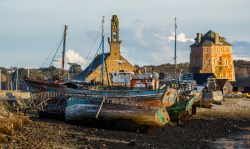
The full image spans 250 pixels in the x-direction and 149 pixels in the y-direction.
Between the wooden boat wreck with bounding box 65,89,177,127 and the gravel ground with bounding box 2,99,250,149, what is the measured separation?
0.84 metres

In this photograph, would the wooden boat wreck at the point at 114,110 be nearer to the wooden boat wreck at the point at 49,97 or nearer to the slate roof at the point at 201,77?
the wooden boat wreck at the point at 49,97

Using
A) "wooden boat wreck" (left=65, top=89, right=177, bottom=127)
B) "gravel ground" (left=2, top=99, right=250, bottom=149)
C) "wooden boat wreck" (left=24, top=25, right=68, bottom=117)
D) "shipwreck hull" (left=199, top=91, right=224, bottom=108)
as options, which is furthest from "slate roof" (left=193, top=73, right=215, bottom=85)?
"wooden boat wreck" (left=65, top=89, right=177, bottom=127)

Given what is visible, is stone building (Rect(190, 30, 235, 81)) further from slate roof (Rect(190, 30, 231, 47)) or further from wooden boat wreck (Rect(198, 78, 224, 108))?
wooden boat wreck (Rect(198, 78, 224, 108))

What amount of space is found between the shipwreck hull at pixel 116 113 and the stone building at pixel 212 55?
256ft

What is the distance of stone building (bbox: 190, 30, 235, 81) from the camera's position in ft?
379

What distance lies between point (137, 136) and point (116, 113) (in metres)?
5.10

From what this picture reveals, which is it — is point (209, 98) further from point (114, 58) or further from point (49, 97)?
point (49, 97)

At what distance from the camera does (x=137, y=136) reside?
32281mm

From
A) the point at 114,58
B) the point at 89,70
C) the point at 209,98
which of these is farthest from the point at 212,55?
the point at 209,98

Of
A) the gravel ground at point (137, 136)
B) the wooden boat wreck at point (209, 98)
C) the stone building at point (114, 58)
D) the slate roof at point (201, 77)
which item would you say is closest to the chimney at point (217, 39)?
the slate roof at point (201, 77)

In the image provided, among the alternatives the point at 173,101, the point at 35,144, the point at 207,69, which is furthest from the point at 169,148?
the point at 207,69

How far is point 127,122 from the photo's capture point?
36406mm

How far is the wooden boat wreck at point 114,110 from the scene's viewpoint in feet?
118

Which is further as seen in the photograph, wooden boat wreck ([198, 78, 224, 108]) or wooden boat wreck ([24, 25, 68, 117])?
wooden boat wreck ([198, 78, 224, 108])
